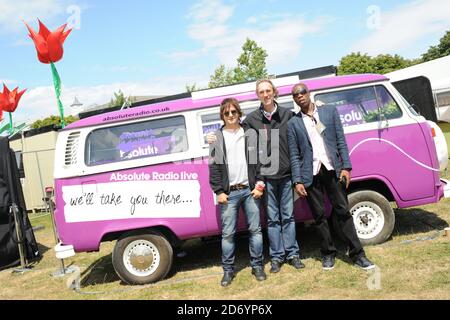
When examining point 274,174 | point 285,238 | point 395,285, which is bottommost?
point 395,285

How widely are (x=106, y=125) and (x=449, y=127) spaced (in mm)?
18593

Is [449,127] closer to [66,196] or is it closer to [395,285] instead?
[395,285]

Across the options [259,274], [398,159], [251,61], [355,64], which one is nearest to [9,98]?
[259,274]

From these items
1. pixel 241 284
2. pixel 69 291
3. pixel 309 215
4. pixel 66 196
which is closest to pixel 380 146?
pixel 309 215

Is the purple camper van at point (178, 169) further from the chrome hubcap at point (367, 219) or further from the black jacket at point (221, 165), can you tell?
the black jacket at point (221, 165)

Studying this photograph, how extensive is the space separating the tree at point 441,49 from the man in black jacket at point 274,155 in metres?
46.5

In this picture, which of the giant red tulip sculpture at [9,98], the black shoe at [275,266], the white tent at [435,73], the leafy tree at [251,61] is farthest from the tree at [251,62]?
the black shoe at [275,266]

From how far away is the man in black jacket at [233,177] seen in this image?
438cm

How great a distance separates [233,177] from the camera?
443 cm

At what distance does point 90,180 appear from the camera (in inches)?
196

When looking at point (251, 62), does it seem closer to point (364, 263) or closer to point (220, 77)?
point (220, 77)

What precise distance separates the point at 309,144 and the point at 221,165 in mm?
1006

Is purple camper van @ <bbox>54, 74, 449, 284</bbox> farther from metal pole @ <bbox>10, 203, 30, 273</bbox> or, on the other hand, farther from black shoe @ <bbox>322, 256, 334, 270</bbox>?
metal pole @ <bbox>10, 203, 30, 273</bbox>

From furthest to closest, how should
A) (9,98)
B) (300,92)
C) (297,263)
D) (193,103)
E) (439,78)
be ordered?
(439,78) < (9,98) < (193,103) < (297,263) < (300,92)
